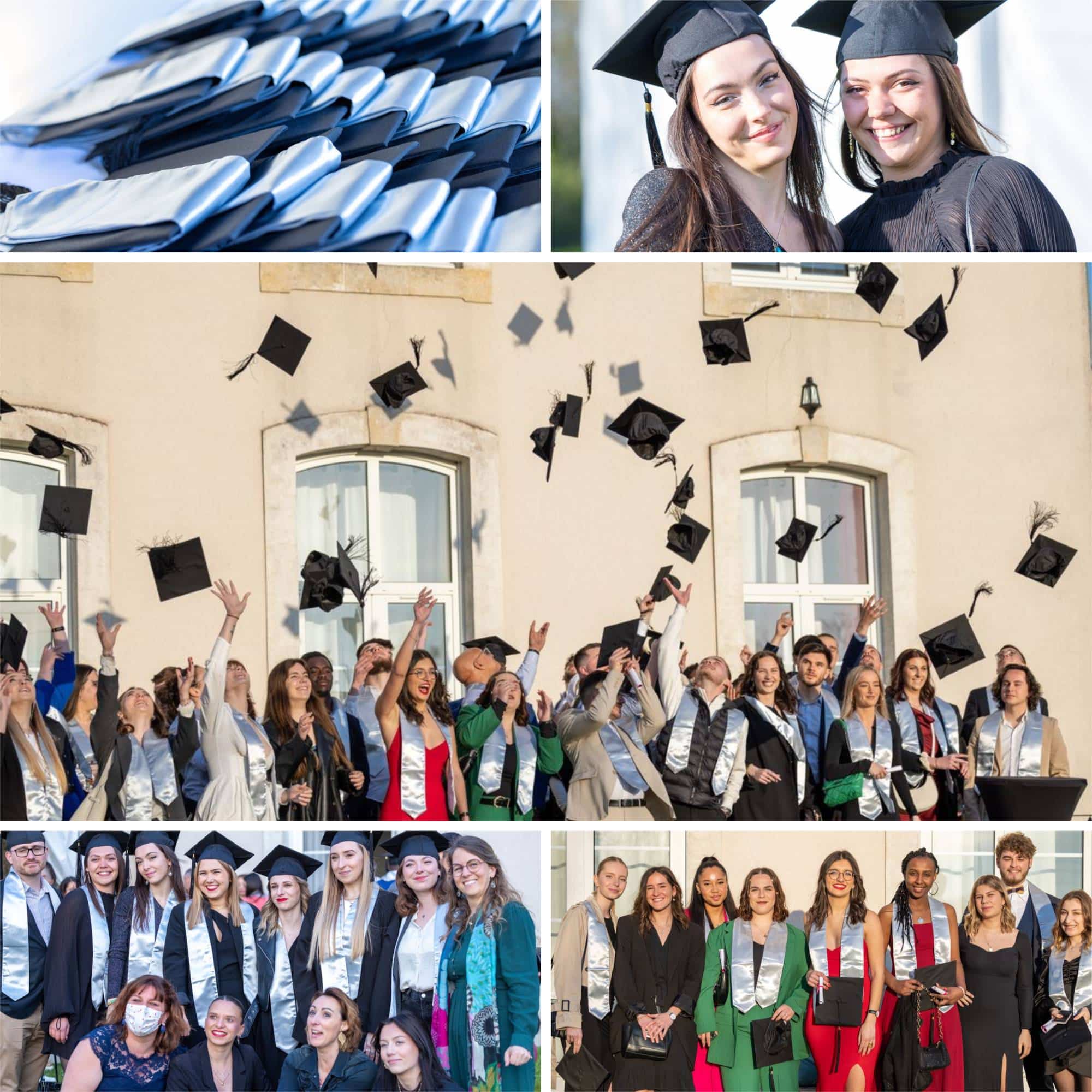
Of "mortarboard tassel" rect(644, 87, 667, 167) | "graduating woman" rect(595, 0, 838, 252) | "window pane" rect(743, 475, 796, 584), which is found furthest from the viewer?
"window pane" rect(743, 475, 796, 584)

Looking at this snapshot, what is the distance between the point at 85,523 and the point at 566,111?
2.05m

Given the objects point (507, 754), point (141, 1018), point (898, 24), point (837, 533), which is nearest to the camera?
point (898, 24)

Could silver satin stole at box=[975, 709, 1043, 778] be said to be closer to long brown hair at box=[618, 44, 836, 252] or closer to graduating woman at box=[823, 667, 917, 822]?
graduating woman at box=[823, 667, 917, 822]

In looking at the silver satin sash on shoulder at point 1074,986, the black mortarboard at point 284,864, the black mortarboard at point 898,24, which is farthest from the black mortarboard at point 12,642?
the silver satin sash on shoulder at point 1074,986

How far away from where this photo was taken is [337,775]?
5355 millimetres

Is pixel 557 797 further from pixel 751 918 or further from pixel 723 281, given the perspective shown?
pixel 723 281

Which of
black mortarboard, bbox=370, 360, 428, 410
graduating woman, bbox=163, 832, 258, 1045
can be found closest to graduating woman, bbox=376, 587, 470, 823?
graduating woman, bbox=163, 832, 258, 1045

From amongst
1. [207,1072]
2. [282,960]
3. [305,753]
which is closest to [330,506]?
[305,753]

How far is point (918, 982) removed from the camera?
5.32 metres

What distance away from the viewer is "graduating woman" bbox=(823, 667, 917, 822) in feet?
17.9

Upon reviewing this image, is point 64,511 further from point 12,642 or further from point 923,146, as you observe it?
point 923,146

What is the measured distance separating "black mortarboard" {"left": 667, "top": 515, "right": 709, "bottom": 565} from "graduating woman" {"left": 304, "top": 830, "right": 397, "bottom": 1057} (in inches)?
55.1

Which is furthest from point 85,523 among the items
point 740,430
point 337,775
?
point 740,430

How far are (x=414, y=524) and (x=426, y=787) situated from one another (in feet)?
2.95
